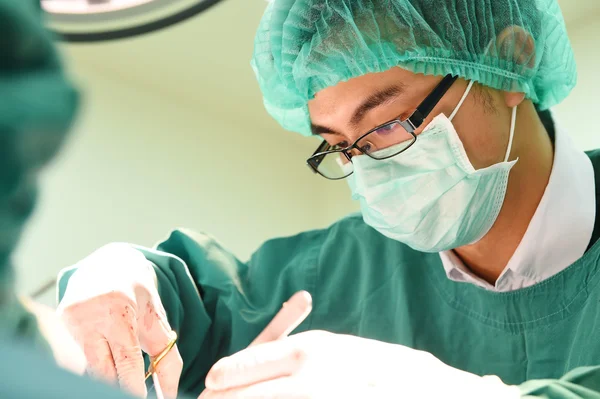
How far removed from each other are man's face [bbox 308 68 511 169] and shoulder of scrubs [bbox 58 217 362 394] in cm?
43

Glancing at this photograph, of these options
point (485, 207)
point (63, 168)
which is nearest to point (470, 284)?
point (485, 207)

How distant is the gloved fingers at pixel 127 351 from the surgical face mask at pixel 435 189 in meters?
0.52

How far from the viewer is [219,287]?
51.5 inches

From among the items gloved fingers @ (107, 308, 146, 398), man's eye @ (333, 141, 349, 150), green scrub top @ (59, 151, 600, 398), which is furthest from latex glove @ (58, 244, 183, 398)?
man's eye @ (333, 141, 349, 150)

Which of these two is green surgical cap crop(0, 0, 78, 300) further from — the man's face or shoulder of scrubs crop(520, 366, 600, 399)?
the man's face

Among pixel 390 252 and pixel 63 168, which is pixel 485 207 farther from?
pixel 63 168

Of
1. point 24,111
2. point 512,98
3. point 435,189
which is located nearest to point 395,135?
point 435,189

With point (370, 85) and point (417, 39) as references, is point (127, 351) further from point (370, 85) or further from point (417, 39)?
point (417, 39)

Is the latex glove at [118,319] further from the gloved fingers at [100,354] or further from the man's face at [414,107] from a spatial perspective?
the man's face at [414,107]

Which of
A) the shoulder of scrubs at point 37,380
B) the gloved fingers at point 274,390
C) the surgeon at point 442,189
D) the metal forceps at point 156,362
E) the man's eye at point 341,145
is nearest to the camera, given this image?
the shoulder of scrubs at point 37,380

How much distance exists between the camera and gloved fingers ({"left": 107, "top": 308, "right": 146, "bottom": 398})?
0.83 meters

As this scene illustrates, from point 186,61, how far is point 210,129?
28 centimetres

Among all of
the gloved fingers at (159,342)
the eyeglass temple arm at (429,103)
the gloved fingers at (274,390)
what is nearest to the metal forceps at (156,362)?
the gloved fingers at (159,342)

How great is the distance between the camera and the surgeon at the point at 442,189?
1050 mm
